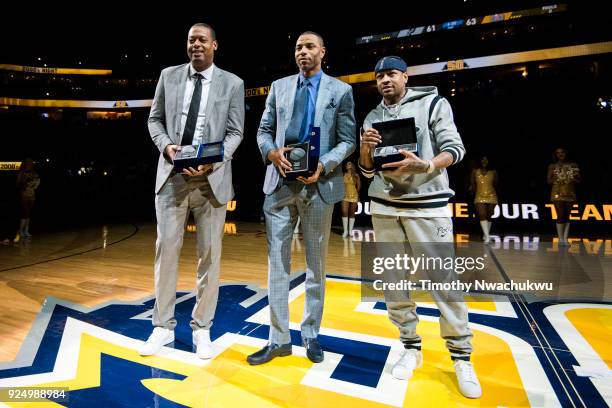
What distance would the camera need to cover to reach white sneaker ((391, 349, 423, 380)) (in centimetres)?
168

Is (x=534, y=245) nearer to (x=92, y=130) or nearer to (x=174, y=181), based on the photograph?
(x=174, y=181)

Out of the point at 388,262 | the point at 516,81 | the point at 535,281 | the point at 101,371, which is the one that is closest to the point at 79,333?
the point at 101,371

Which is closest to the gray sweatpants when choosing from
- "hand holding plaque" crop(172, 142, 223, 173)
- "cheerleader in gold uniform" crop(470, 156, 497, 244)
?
"hand holding plaque" crop(172, 142, 223, 173)

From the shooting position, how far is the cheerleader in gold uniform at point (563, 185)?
215 inches

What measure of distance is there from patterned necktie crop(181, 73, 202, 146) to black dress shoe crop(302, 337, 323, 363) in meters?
1.29

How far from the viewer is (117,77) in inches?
884

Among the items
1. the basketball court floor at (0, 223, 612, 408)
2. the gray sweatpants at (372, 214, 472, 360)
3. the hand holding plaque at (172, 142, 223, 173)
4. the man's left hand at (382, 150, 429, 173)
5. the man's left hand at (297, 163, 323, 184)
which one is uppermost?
the hand holding plaque at (172, 142, 223, 173)

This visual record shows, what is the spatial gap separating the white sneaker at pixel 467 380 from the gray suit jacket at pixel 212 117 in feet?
4.81

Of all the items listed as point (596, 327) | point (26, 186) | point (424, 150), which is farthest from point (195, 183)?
point (26, 186)

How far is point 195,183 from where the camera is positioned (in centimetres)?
194

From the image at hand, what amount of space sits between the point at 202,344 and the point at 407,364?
3.60 ft

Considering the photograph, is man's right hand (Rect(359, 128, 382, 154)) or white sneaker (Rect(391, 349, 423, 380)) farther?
white sneaker (Rect(391, 349, 423, 380))

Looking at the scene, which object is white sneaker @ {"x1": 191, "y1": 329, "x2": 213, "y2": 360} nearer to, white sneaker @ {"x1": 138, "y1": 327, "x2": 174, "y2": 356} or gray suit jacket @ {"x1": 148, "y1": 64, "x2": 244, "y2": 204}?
white sneaker @ {"x1": 138, "y1": 327, "x2": 174, "y2": 356}

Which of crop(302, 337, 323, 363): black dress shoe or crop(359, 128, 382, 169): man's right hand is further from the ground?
crop(359, 128, 382, 169): man's right hand
